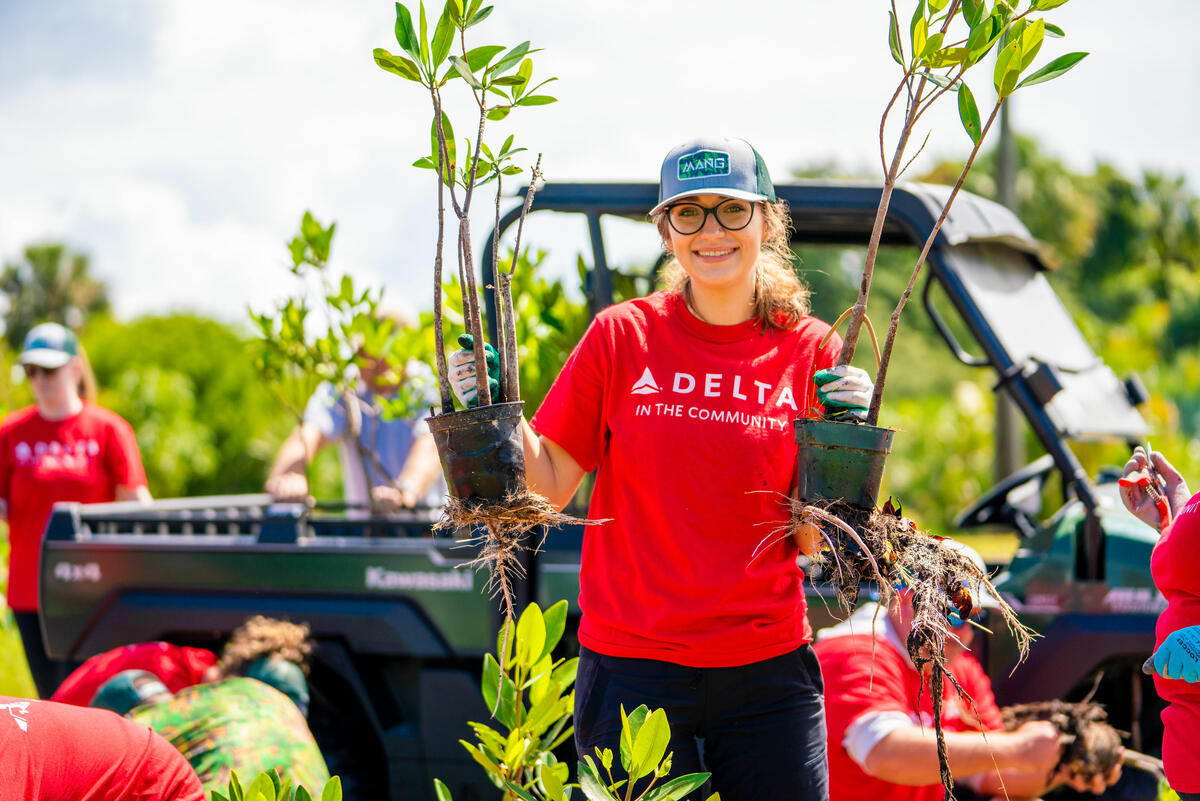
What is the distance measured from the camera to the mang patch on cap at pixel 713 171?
2094 mm

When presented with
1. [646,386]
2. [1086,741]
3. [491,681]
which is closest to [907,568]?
[646,386]

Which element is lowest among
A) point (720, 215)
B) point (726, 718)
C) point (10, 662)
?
point (10, 662)

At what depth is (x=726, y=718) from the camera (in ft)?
6.91

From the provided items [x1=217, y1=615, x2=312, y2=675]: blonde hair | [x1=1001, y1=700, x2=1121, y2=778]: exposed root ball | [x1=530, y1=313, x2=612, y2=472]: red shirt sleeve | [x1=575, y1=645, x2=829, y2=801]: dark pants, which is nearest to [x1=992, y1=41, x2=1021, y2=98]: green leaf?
[x1=530, y1=313, x2=612, y2=472]: red shirt sleeve

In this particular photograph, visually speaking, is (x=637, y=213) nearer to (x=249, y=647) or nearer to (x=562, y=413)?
(x=562, y=413)

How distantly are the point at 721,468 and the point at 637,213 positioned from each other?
1.55 meters

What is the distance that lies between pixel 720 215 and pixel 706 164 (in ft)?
0.34

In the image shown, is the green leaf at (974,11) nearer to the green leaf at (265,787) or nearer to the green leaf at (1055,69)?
the green leaf at (1055,69)

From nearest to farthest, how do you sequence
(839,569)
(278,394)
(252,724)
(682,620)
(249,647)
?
(839,569), (682,620), (252,724), (249,647), (278,394)

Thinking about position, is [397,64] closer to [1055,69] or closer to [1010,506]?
[1055,69]

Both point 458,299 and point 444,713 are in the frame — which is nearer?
point 444,713

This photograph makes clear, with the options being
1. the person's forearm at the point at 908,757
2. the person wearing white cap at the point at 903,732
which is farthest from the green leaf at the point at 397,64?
the person's forearm at the point at 908,757

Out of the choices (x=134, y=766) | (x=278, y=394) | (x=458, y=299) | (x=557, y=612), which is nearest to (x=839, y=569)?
(x=557, y=612)

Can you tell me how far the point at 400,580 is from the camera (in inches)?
135
